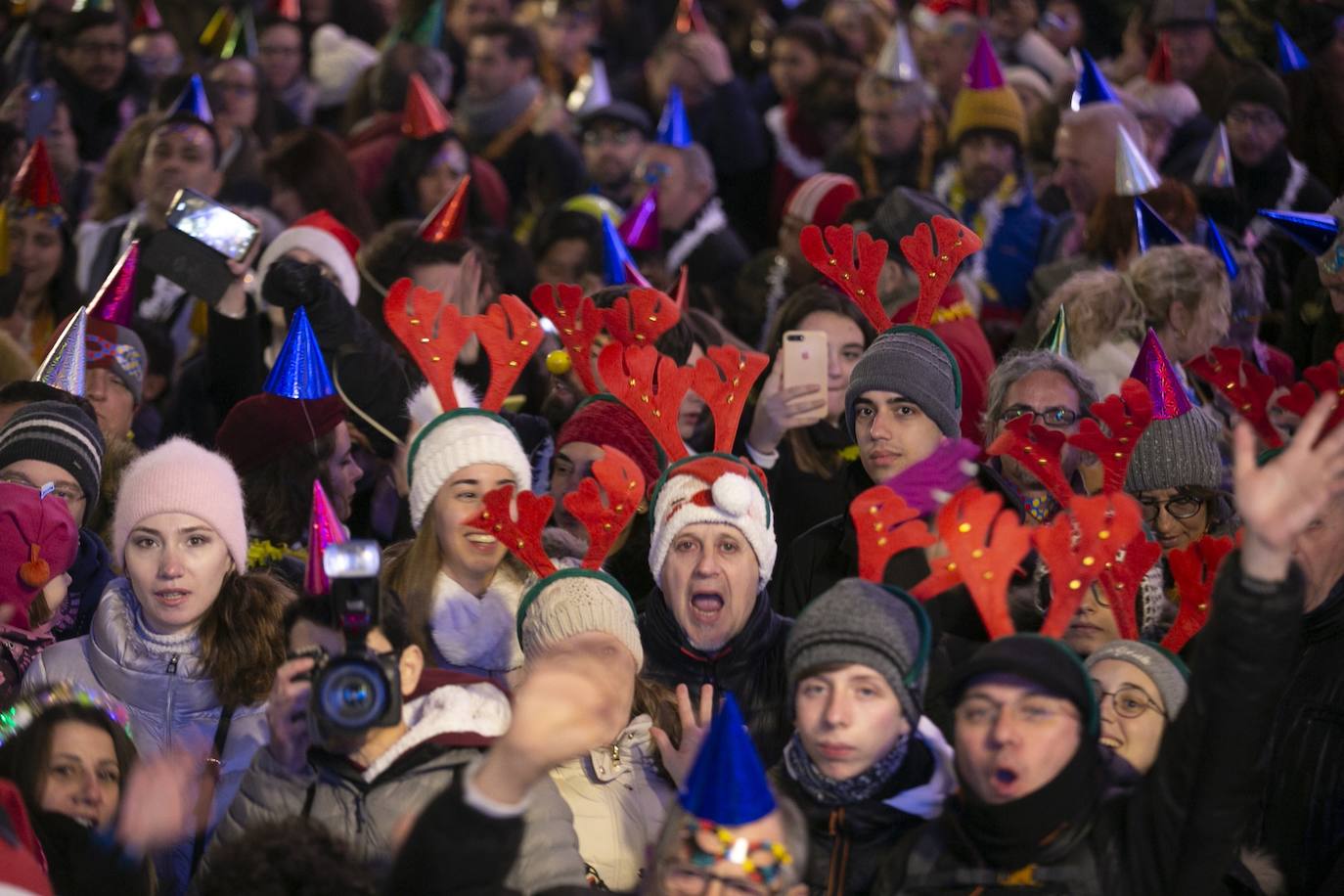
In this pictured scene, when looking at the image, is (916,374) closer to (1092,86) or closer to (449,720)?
(449,720)

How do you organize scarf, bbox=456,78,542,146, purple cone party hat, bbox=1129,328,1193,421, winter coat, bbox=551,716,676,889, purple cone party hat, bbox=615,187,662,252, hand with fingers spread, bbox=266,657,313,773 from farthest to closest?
scarf, bbox=456,78,542,146 < purple cone party hat, bbox=615,187,662,252 < purple cone party hat, bbox=1129,328,1193,421 < winter coat, bbox=551,716,676,889 < hand with fingers spread, bbox=266,657,313,773

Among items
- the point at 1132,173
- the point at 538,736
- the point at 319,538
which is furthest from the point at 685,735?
the point at 1132,173

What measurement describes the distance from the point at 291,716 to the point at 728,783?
918mm

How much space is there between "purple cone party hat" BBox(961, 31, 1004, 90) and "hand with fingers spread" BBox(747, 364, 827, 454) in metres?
3.05

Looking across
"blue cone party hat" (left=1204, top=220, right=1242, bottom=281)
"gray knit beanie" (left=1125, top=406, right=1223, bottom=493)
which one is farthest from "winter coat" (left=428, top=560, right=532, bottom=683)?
Result: "blue cone party hat" (left=1204, top=220, right=1242, bottom=281)

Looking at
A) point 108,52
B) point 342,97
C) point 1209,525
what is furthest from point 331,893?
point 342,97

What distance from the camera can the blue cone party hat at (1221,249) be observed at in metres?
6.77

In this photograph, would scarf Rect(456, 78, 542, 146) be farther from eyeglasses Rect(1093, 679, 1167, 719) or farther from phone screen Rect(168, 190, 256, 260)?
eyeglasses Rect(1093, 679, 1167, 719)

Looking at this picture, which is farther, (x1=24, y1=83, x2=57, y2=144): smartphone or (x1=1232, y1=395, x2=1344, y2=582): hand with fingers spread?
(x1=24, y1=83, x2=57, y2=144): smartphone

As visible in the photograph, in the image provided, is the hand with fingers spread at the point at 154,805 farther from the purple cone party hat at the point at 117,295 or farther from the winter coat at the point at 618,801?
the purple cone party hat at the point at 117,295

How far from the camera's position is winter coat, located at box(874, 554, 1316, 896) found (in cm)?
336

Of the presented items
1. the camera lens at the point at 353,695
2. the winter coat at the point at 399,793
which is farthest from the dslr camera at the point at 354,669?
the winter coat at the point at 399,793

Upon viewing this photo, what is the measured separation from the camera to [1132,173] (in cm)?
705

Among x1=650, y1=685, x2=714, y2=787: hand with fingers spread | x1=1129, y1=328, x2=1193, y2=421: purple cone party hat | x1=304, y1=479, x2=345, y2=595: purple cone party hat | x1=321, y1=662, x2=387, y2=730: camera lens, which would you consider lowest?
x1=1129, y1=328, x2=1193, y2=421: purple cone party hat
